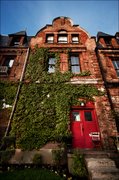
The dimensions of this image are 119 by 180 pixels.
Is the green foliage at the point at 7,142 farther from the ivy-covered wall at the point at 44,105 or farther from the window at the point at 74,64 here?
the window at the point at 74,64

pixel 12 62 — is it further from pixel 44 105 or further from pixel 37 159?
pixel 37 159

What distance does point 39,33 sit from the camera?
14594mm

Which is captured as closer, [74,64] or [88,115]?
[88,115]

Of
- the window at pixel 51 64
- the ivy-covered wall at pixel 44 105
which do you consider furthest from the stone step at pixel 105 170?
the window at pixel 51 64

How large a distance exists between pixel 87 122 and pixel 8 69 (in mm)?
7221

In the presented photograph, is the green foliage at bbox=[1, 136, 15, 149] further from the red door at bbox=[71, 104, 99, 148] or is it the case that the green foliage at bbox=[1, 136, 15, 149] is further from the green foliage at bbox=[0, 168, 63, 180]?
the red door at bbox=[71, 104, 99, 148]

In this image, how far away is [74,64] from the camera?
12430 mm

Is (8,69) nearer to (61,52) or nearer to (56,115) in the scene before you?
(61,52)

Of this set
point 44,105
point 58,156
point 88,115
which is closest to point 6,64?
point 44,105

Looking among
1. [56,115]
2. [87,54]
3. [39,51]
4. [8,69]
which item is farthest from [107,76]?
[8,69]

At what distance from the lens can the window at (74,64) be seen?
39.4 feet

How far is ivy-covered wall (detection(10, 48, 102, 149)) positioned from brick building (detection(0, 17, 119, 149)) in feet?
0.65

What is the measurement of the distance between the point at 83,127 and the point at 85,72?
14.1ft

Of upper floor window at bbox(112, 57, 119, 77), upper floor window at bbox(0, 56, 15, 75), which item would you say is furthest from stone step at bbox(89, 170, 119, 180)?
upper floor window at bbox(0, 56, 15, 75)
